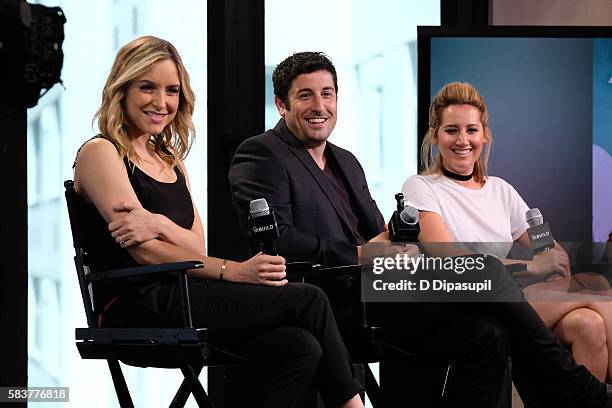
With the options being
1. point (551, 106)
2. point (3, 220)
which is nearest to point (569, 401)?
point (551, 106)

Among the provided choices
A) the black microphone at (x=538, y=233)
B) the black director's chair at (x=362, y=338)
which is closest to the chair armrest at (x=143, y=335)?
the black director's chair at (x=362, y=338)

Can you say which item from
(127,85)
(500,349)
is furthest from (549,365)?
(127,85)

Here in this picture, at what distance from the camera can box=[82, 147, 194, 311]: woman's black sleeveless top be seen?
3.22 metres

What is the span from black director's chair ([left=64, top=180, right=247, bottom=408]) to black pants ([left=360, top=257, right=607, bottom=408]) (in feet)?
2.54

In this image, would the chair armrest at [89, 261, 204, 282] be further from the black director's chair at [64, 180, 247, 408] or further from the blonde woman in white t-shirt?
the blonde woman in white t-shirt

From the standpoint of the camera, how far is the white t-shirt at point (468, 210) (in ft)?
12.8

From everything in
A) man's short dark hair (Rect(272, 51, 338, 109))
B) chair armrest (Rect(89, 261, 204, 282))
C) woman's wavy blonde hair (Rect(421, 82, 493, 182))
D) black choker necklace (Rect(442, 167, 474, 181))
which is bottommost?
chair armrest (Rect(89, 261, 204, 282))

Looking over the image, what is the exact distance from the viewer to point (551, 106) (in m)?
4.68

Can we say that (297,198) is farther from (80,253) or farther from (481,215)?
(80,253)

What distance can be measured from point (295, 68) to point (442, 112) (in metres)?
0.61

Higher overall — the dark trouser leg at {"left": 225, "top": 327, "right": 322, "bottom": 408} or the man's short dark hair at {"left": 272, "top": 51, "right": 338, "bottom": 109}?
the man's short dark hair at {"left": 272, "top": 51, "right": 338, "bottom": 109}

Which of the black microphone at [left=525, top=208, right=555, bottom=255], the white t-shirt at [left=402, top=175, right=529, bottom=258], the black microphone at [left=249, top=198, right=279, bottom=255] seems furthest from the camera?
the white t-shirt at [left=402, top=175, right=529, bottom=258]

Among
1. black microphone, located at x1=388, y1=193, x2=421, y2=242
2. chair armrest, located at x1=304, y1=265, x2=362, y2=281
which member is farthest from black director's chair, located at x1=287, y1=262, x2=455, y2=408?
black microphone, located at x1=388, y1=193, x2=421, y2=242

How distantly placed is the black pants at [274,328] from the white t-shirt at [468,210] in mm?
912
